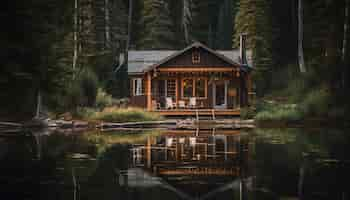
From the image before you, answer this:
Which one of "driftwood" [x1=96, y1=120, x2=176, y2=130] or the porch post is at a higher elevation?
the porch post

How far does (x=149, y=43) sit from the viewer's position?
50.7m

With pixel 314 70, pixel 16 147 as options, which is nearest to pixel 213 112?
pixel 314 70

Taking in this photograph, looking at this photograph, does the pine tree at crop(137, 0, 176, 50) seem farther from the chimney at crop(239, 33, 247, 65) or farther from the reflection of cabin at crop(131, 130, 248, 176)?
the reflection of cabin at crop(131, 130, 248, 176)

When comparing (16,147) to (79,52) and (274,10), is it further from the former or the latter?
(274,10)

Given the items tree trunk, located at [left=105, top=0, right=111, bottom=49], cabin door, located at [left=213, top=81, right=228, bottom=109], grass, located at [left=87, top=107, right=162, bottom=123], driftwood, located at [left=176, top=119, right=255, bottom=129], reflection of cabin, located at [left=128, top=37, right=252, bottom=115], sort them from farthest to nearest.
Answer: tree trunk, located at [left=105, top=0, right=111, bottom=49] < cabin door, located at [left=213, top=81, right=228, bottom=109] < reflection of cabin, located at [left=128, top=37, right=252, bottom=115] < driftwood, located at [left=176, top=119, right=255, bottom=129] < grass, located at [left=87, top=107, right=162, bottom=123]

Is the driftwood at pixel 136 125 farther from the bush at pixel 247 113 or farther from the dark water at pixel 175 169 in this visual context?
the dark water at pixel 175 169

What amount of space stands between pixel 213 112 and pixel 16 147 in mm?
18464

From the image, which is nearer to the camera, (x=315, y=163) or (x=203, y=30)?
(x=315, y=163)

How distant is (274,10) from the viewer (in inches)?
2052

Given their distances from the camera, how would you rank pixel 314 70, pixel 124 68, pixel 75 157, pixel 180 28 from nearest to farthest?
pixel 75 157
pixel 314 70
pixel 124 68
pixel 180 28

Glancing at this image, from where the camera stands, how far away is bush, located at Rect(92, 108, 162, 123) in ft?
101

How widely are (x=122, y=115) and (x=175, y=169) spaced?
18122 mm

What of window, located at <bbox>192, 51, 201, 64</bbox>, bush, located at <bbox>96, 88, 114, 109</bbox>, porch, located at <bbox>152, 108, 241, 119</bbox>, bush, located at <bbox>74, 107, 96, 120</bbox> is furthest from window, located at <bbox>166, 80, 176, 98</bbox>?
bush, located at <bbox>74, 107, 96, 120</bbox>

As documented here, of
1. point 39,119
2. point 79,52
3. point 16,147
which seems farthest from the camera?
point 79,52
